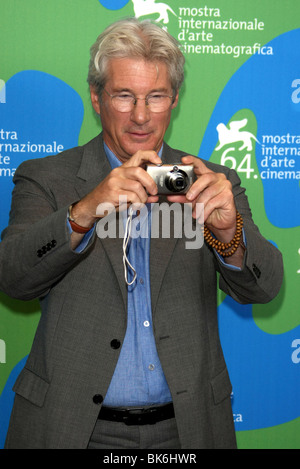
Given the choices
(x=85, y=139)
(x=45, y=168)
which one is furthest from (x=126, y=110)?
(x=85, y=139)

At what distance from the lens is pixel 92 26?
7.45ft

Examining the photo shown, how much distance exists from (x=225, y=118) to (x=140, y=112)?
0.88 m

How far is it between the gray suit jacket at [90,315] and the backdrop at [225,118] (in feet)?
2.55

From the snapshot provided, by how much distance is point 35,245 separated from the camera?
138 cm

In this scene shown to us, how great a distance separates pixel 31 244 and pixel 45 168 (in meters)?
0.30

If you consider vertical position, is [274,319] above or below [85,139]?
below

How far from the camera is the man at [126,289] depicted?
140 centimetres

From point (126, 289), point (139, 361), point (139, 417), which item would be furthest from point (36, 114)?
point (139, 417)

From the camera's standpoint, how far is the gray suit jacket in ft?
4.73

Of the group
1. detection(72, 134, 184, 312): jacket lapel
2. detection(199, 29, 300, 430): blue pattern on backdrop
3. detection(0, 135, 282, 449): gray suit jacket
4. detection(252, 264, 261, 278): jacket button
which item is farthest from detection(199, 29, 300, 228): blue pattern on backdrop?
detection(252, 264, 261, 278): jacket button

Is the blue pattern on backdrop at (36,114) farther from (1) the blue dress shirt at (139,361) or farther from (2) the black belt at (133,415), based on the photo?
(2) the black belt at (133,415)

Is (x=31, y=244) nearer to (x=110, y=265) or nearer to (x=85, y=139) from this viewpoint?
(x=110, y=265)

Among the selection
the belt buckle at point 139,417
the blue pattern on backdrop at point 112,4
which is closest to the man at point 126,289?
the belt buckle at point 139,417

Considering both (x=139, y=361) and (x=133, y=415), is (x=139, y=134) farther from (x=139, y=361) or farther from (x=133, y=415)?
(x=133, y=415)
